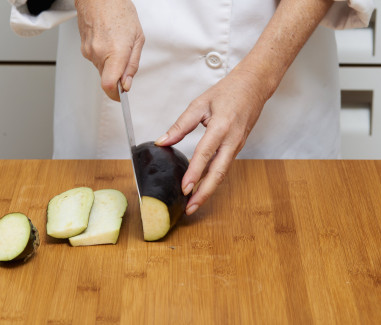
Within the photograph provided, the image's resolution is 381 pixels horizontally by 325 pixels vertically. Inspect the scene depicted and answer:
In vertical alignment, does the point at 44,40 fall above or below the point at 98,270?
below

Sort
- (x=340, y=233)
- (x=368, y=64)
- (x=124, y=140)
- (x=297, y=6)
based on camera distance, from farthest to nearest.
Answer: (x=368, y=64), (x=124, y=140), (x=297, y=6), (x=340, y=233)

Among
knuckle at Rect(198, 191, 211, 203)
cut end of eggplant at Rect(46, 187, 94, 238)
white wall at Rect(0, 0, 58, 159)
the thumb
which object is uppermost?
the thumb

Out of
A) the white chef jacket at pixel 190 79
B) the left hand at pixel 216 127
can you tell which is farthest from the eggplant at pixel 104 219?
the white chef jacket at pixel 190 79

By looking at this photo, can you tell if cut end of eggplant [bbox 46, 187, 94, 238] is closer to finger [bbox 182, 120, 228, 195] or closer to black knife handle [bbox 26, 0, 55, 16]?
finger [bbox 182, 120, 228, 195]

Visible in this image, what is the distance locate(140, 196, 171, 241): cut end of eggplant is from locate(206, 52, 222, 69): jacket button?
38 cm

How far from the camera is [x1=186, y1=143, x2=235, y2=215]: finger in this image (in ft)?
3.66

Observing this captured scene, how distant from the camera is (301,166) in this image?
50.0 inches

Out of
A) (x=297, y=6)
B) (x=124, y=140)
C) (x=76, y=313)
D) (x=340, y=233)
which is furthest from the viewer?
(x=124, y=140)

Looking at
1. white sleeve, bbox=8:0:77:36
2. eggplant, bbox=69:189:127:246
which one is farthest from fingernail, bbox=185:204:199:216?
white sleeve, bbox=8:0:77:36

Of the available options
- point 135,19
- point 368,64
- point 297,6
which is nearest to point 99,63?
point 135,19

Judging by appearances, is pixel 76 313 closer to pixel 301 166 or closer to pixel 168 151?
pixel 168 151

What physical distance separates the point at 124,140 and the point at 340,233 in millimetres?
505

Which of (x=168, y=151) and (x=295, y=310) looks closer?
(x=295, y=310)

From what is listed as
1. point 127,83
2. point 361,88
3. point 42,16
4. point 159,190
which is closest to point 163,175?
point 159,190
